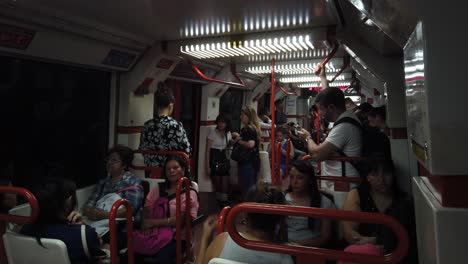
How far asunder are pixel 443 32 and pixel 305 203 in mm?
1766

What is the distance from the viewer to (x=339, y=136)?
2.71m

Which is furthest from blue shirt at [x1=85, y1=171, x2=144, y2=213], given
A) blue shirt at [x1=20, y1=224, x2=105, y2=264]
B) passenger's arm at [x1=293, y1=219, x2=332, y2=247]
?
passenger's arm at [x1=293, y1=219, x2=332, y2=247]

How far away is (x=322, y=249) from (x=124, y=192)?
2103mm

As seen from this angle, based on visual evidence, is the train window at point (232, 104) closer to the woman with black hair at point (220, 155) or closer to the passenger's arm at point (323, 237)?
the woman with black hair at point (220, 155)

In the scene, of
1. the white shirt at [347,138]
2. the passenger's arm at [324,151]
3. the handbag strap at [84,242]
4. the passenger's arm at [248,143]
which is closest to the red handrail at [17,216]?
the handbag strap at [84,242]

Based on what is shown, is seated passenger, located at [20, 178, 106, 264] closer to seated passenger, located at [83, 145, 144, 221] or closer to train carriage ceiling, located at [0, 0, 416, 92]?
seated passenger, located at [83, 145, 144, 221]

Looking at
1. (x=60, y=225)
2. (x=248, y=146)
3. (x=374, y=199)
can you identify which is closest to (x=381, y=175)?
(x=374, y=199)

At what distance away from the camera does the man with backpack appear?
270 centimetres

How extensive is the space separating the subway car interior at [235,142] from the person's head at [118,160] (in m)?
0.02

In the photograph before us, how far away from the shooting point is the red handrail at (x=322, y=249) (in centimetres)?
115

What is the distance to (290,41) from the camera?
3342mm

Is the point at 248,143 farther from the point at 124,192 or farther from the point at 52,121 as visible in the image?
the point at 52,121

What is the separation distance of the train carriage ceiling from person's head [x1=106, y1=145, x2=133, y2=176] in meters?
1.20

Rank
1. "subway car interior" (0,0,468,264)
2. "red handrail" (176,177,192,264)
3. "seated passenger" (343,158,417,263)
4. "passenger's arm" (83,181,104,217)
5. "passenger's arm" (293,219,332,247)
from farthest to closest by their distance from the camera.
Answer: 1. "passenger's arm" (83,181,104,217)
2. "red handrail" (176,177,192,264)
3. "passenger's arm" (293,219,332,247)
4. "seated passenger" (343,158,417,263)
5. "subway car interior" (0,0,468,264)
